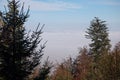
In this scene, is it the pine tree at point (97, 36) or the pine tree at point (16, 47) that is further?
the pine tree at point (97, 36)

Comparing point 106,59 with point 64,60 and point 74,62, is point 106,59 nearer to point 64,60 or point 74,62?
point 64,60

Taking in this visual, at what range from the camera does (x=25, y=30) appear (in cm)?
1698

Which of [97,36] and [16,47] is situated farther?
[97,36]

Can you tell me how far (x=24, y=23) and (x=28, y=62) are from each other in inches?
78.4

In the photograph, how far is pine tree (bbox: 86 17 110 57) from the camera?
2953 inches

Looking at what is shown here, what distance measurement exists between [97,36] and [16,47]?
6185 cm

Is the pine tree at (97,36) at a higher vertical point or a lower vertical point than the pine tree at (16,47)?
higher

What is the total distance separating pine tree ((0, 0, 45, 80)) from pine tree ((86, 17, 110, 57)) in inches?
2254

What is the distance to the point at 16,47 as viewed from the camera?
16.2m

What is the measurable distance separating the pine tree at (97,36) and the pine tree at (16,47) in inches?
2254

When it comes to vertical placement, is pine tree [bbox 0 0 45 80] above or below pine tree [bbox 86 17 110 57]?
below

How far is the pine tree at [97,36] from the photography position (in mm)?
75000

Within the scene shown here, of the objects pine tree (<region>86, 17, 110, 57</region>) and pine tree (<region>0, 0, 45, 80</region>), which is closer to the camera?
pine tree (<region>0, 0, 45, 80</region>)

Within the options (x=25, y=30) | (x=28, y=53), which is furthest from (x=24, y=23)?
(x=28, y=53)
